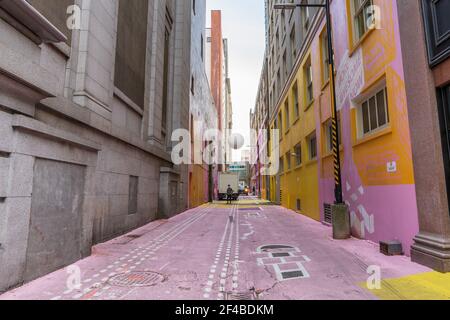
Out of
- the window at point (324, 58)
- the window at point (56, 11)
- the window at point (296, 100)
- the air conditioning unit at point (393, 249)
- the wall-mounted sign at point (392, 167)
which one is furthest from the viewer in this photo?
the window at point (296, 100)

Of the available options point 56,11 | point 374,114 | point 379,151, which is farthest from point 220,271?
point 56,11

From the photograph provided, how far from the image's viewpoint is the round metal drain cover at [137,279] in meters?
4.46

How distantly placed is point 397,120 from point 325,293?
15.7ft

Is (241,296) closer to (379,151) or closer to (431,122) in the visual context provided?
(431,122)

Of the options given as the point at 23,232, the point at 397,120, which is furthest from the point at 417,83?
the point at 23,232

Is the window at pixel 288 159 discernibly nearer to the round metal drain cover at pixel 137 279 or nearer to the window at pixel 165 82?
the window at pixel 165 82

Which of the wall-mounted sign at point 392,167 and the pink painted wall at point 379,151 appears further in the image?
the wall-mounted sign at point 392,167

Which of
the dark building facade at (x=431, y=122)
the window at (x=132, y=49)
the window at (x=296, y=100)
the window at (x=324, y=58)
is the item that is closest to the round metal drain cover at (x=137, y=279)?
the dark building facade at (x=431, y=122)

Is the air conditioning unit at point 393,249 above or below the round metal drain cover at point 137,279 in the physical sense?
above

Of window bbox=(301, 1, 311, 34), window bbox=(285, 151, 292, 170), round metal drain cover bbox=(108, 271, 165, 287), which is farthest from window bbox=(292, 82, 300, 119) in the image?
round metal drain cover bbox=(108, 271, 165, 287)

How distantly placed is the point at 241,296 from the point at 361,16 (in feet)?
31.3

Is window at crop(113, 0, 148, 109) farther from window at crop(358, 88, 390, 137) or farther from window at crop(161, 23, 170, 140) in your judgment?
window at crop(358, 88, 390, 137)

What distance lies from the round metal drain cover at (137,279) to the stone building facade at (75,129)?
4.51 feet

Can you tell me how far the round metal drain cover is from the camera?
4.46 metres
